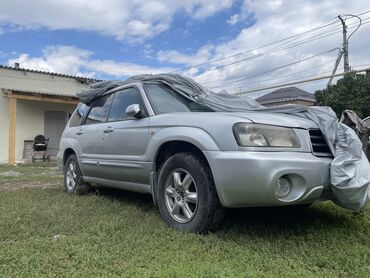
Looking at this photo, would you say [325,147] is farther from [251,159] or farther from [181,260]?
[181,260]

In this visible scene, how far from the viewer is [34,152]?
16.8 meters

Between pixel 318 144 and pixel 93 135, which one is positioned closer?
pixel 318 144

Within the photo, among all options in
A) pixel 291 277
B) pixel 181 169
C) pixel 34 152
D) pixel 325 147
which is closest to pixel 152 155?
pixel 181 169

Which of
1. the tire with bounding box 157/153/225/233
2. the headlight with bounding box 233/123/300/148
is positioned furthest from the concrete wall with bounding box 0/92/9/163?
the headlight with bounding box 233/123/300/148

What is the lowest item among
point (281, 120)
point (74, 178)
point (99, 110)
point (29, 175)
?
point (29, 175)

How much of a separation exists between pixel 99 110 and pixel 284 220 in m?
3.07

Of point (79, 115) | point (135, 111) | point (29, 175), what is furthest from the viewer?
point (29, 175)

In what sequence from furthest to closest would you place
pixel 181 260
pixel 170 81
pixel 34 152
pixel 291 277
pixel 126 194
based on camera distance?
pixel 34 152 → pixel 126 194 → pixel 170 81 → pixel 181 260 → pixel 291 277

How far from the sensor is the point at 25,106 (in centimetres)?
1716

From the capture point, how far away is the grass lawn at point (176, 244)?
302 centimetres

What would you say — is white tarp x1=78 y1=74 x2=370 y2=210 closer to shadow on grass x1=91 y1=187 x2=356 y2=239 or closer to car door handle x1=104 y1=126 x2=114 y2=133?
shadow on grass x1=91 y1=187 x2=356 y2=239

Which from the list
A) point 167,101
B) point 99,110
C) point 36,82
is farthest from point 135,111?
point 36,82

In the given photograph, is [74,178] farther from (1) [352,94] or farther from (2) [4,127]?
(1) [352,94]

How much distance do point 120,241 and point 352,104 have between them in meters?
15.2
